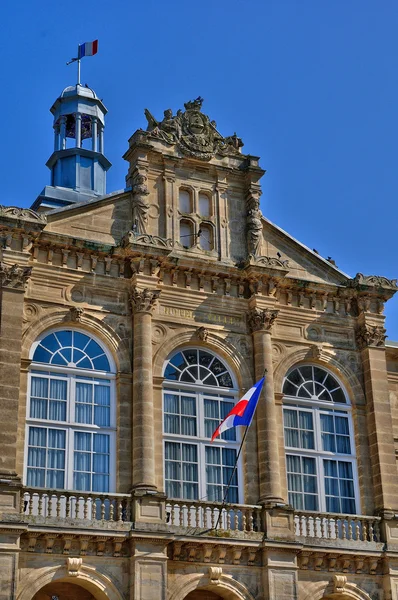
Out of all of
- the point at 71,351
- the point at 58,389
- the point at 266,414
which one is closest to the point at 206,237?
the point at 266,414

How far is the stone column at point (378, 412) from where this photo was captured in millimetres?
30359

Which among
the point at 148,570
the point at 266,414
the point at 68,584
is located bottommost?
the point at 68,584

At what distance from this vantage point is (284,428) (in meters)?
30.5

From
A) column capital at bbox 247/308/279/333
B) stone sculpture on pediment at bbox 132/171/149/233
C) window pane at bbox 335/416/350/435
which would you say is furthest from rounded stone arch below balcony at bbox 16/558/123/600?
stone sculpture on pediment at bbox 132/171/149/233

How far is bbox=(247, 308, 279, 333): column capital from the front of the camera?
30.8 m

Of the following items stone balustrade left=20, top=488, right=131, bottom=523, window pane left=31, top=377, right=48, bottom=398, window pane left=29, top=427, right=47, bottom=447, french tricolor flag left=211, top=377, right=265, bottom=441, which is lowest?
stone balustrade left=20, top=488, right=131, bottom=523

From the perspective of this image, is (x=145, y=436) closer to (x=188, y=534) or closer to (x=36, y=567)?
(x=188, y=534)

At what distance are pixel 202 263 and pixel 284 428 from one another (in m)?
5.36

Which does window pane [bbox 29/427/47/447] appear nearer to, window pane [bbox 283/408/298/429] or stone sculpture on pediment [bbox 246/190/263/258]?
window pane [bbox 283/408/298/429]

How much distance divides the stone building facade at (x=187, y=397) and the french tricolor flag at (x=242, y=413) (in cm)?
158

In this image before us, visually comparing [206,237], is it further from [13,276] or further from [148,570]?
[148,570]

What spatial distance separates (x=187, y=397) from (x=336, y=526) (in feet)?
18.0

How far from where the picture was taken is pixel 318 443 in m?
30.8

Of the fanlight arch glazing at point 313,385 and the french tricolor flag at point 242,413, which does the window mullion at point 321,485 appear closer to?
the fanlight arch glazing at point 313,385
